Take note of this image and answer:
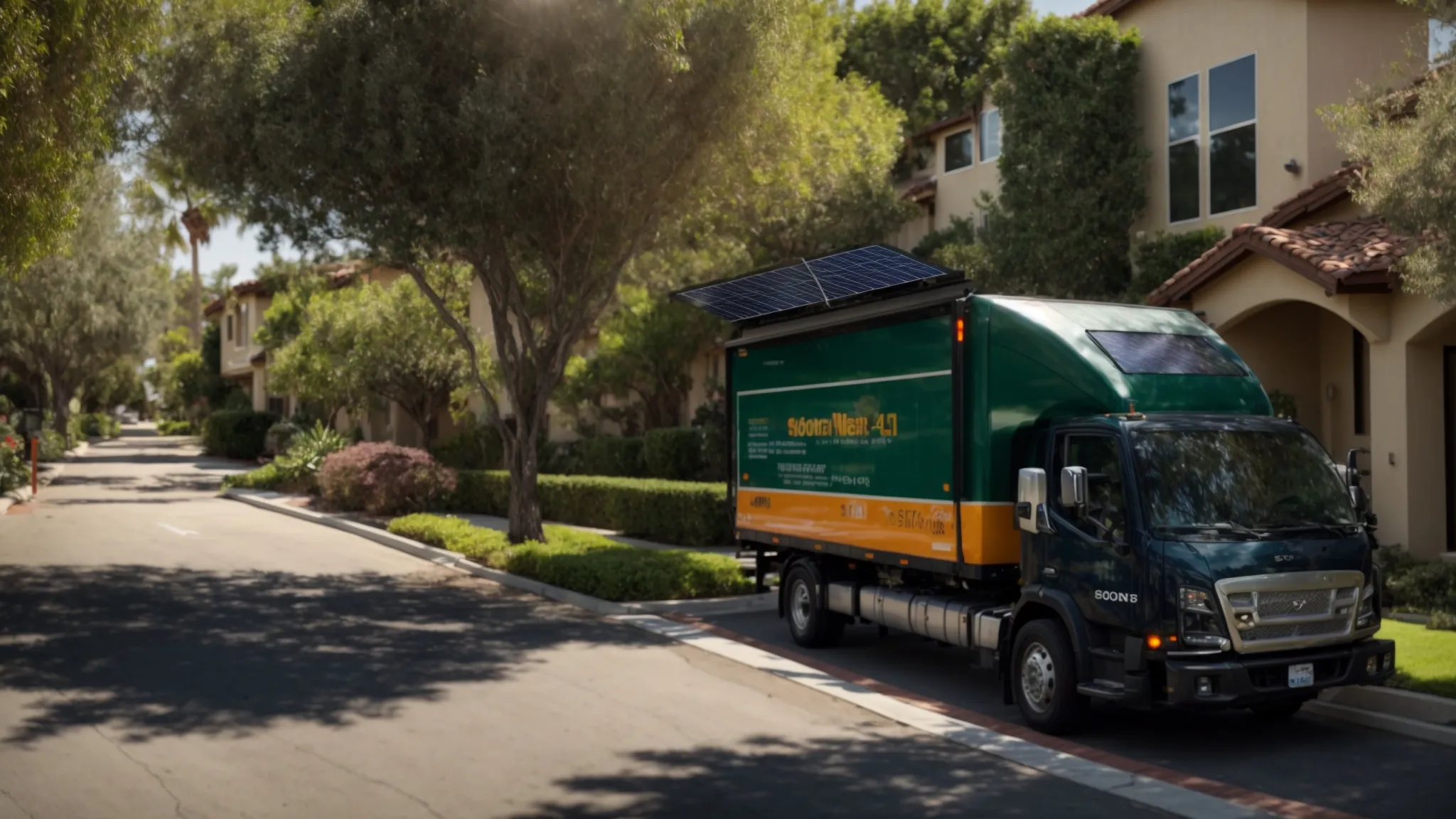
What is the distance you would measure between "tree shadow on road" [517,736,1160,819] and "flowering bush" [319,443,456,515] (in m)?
17.9

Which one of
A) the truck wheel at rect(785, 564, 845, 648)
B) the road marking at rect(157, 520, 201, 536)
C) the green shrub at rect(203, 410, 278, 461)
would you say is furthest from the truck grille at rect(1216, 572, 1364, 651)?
the green shrub at rect(203, 410, 278, 461)

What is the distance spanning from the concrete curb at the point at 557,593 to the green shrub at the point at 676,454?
597cm

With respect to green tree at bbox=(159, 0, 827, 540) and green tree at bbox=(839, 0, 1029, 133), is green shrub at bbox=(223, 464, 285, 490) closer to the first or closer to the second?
green tree at bbox=(159, 0, 827, 540)

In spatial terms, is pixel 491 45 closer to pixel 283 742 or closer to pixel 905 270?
pixel 905 270

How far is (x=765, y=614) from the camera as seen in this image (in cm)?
1498

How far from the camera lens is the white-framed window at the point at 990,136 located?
86.7ft

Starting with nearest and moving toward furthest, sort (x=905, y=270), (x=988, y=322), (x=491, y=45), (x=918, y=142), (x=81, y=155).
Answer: (x=988, y=322) → (x=905, y=270) → (x=81, y=155) → (x=491, y=45) → (x=918, y=142)

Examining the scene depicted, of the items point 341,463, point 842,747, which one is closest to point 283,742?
point 842,747

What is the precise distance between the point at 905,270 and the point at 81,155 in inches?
300

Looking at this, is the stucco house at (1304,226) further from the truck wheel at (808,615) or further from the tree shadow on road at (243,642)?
the tree shadow on road at (243,642)

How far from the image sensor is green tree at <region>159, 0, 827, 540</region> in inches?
617

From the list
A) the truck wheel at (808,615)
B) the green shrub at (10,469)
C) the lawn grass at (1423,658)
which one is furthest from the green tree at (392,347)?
the lawn grass at (1423,658)

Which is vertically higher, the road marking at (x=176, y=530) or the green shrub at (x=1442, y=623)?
the road marking at (x=176, y=530)

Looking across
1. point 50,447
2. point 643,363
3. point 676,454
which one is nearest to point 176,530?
point 676,454
